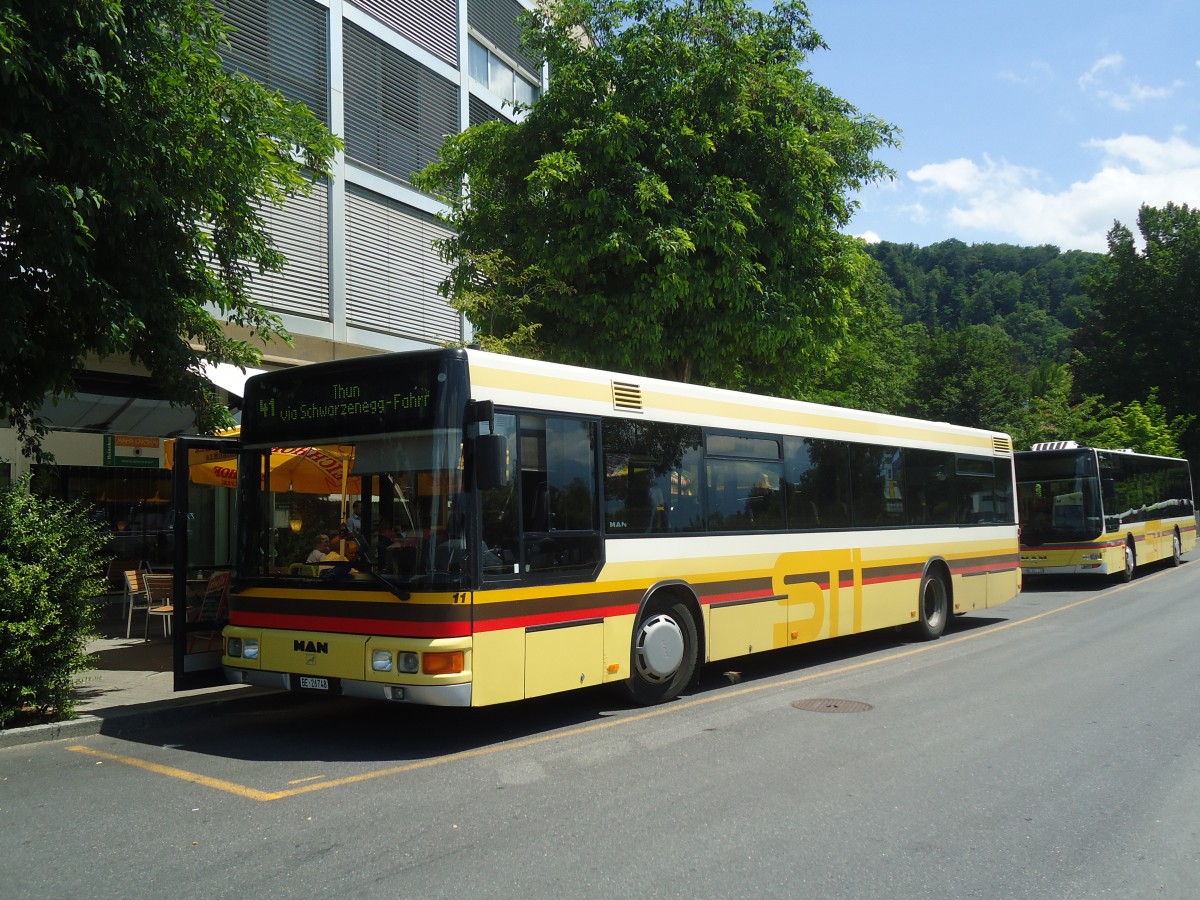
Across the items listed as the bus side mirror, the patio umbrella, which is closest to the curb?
the patio umbrella

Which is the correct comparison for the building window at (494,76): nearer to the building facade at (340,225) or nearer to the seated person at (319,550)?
the building facade at (340,225)

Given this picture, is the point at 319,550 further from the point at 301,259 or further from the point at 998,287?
the point at 998,287

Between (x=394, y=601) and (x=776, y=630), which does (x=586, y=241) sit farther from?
(x=394, y=601)

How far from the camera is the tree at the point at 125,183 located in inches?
310

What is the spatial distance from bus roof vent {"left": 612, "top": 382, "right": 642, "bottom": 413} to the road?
2.71 metres

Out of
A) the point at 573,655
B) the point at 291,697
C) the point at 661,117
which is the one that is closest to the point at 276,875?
the point at 573,655

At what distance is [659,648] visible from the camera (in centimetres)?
912

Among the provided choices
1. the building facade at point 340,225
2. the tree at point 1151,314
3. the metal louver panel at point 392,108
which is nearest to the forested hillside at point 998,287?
the tree at point 1151,314

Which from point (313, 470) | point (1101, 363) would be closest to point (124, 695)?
point (313, 470)

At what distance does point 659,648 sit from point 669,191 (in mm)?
8057

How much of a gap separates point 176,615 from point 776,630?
589 centimetres

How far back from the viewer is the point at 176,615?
8.88 meters

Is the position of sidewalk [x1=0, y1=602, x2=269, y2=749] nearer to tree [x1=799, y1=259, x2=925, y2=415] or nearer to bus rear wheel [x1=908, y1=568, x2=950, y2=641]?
bus rear wheel [x1=908, y1=568, x2=950, y2=641]

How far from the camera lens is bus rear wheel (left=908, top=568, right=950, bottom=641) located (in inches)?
539
